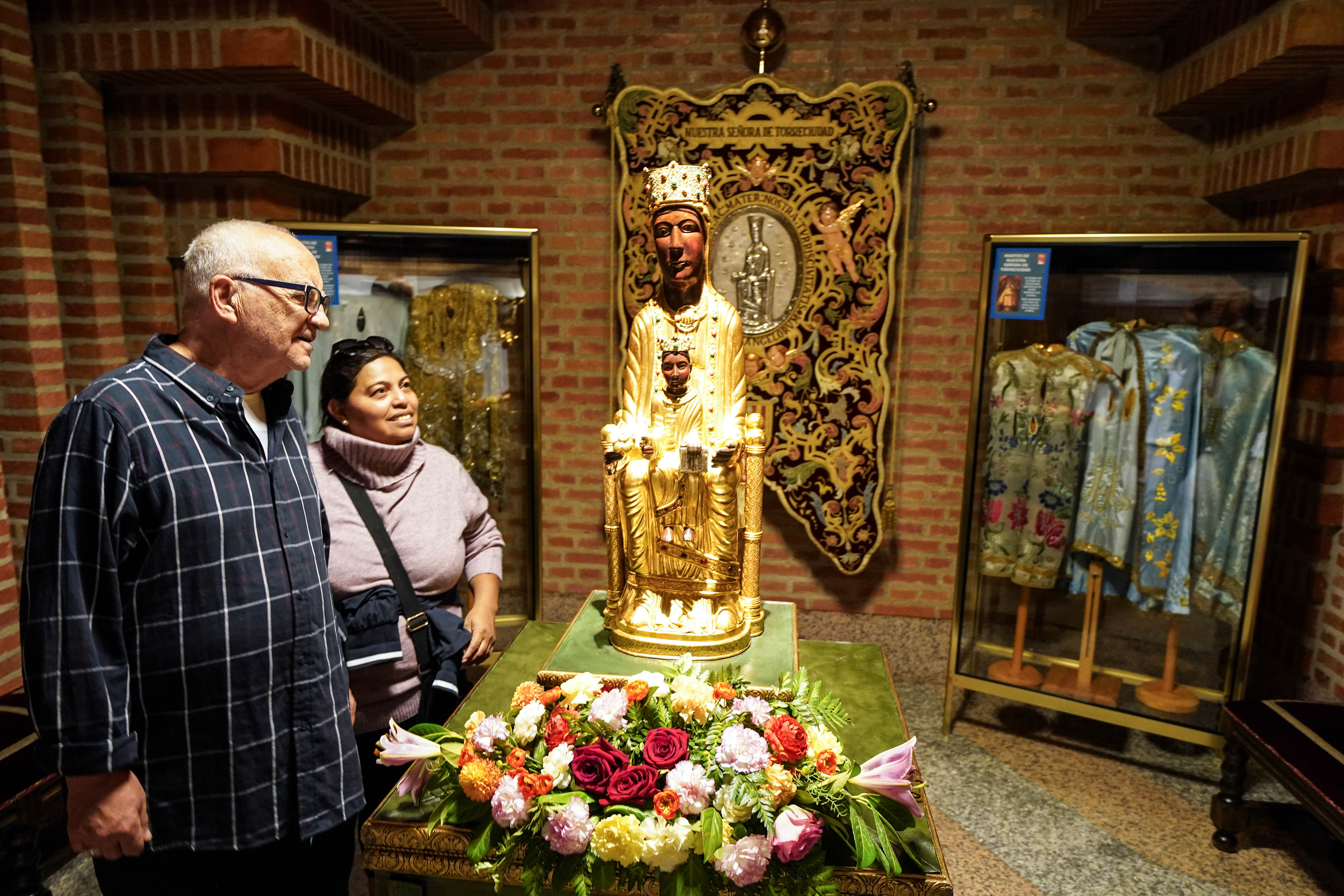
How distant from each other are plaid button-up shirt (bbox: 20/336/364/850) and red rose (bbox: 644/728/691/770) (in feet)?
2.21

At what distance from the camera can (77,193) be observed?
10.6 feet

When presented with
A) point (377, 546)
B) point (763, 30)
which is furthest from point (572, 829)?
point (763, 30)

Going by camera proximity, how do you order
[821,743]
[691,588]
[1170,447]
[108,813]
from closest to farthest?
[108,813]
[821,743]
[691,588]
[1170,447]

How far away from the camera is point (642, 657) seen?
105 inches

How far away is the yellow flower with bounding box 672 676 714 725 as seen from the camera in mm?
1971

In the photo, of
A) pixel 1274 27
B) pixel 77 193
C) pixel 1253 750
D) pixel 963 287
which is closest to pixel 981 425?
pixel 963 287

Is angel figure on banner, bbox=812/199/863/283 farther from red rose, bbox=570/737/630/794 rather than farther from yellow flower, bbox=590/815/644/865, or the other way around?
yellow flower, bbox=590/815/644/865

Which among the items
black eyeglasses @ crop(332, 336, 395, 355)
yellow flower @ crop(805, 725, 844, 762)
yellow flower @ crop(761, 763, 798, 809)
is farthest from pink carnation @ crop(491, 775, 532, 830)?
black eyeglasses @ crop(332, 336, 395, 355)

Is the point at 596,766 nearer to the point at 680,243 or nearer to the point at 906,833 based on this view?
the point at 906,833

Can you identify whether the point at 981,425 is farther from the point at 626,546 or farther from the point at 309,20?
the point at 309,20

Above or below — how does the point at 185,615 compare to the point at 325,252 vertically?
below

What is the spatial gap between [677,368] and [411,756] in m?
1.36

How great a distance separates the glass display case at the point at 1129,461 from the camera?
3021 millimetres

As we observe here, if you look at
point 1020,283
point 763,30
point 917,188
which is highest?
point 763,30
